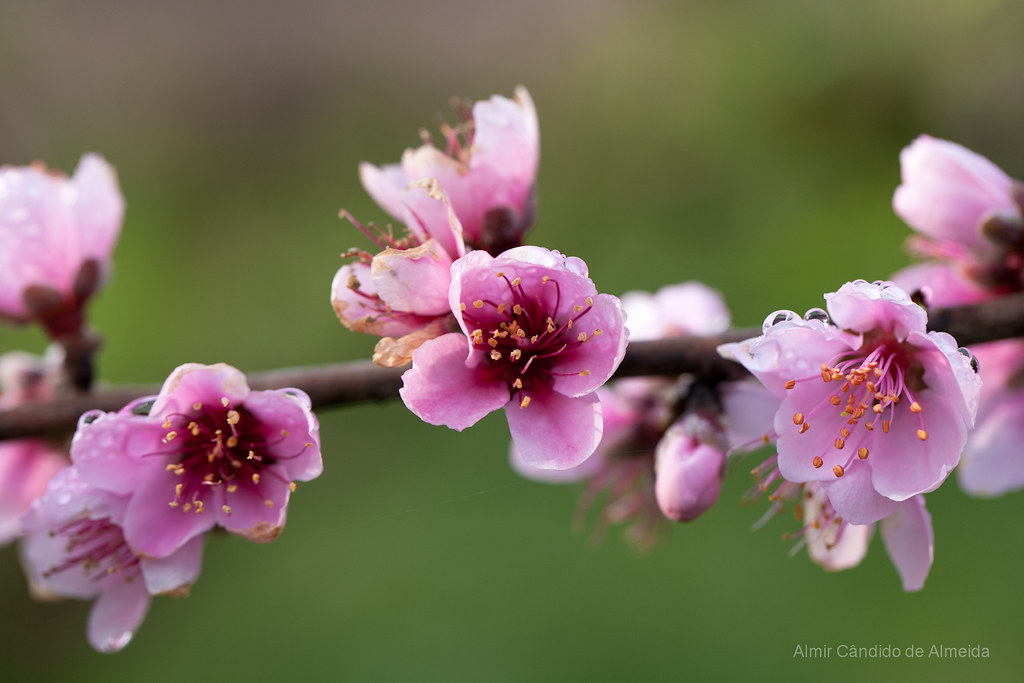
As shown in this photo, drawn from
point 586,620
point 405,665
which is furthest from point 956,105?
point 405,665

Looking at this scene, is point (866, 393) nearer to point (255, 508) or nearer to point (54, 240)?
point (255, 508)

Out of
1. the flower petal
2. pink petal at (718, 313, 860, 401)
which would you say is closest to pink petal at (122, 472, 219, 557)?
the flower petal

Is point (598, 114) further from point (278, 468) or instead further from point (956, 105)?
point (278, 468)

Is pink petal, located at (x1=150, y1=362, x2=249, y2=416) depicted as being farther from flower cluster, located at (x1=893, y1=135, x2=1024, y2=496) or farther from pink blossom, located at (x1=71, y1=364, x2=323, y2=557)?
flower cluster, located at (x1=893, y1=135, x2=1024, y2=496)

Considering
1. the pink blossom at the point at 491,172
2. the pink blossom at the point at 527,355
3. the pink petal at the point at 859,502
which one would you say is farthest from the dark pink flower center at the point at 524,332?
the pink petal at the point at 859,502

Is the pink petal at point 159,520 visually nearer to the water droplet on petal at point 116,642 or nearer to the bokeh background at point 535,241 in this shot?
the water droplet on petal at point 116,642

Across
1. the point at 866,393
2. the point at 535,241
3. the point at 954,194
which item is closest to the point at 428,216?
the point at 866,393
